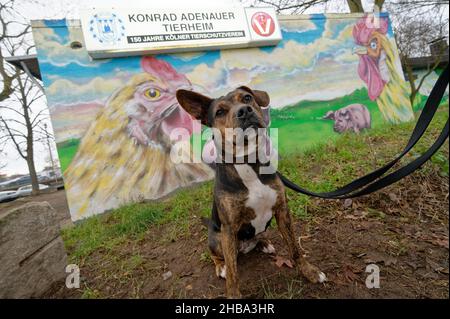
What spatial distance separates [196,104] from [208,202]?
9.59 ft

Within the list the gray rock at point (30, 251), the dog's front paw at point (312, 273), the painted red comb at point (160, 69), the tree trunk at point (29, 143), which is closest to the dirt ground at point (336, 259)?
the dog's front paw at point (312, 273)

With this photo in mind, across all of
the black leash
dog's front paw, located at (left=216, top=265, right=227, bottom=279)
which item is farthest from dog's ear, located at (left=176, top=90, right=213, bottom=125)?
dog's front paw, located at (left=216, top=265, right=227, bottom=279)

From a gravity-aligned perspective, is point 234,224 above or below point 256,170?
below

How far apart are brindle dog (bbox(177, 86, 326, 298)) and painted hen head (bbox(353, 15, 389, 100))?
319 inches

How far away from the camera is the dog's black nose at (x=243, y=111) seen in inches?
85.5

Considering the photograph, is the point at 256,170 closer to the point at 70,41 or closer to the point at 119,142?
the point at 119,142

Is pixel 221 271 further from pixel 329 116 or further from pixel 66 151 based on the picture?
pixel 329 116

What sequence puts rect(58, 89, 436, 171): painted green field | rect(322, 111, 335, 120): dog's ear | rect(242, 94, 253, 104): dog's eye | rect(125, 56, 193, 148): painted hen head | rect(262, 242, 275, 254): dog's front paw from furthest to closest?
rect(322, 111, 335, 120): dog's ear, rect(58, 89, 436, 171): painted green field, rect(125, 56, 193, 148): painted hen head, rect(262, 242, 275, 254): dog's front paw, rect(242, 94, 253, 104): dog's eye

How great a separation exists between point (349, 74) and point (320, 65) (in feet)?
3.50

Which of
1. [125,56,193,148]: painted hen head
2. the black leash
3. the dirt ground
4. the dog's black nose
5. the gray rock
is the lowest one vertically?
the dirt ground

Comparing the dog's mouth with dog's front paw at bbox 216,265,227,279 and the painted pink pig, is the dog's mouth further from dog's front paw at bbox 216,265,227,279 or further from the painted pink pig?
the painted pink pig

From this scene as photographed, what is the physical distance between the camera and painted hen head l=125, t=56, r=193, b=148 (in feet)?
22.7

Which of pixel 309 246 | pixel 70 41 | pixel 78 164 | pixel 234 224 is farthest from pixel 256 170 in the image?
pixel 70 41
